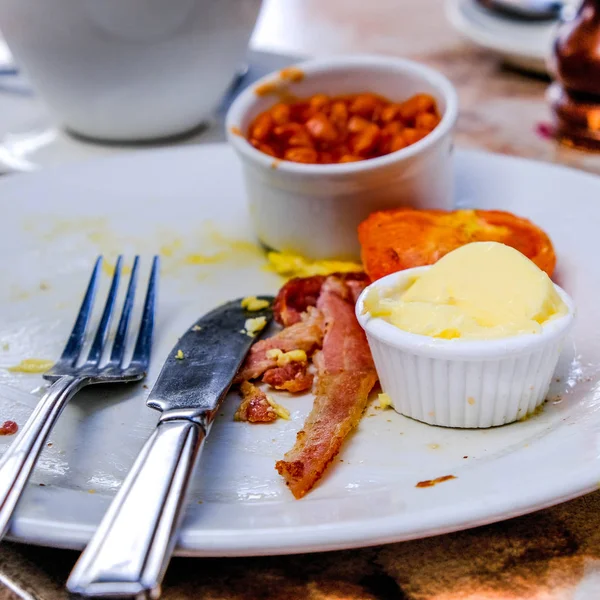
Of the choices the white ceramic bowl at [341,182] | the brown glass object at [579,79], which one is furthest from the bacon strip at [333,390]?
the brown glass object at [579,79]

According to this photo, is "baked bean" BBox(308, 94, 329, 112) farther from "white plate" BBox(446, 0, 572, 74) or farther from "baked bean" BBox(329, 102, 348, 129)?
"white plate" BBox(446, 0, 572, 74)

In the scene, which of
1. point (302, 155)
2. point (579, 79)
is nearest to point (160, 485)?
point (302, 155)

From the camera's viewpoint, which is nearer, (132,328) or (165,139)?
(132,328)

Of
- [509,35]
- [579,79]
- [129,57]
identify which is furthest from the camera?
[509,35]

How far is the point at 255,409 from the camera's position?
1.29 metres

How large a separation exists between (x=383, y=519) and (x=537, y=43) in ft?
7.72

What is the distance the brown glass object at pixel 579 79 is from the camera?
2256 millimetres

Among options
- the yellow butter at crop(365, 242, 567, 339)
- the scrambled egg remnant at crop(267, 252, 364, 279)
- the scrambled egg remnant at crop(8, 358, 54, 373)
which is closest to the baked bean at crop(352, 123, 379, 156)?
the scrambled egg remnant at crop(267, 252, 364, 279)

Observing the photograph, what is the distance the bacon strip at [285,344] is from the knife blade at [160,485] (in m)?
0.02

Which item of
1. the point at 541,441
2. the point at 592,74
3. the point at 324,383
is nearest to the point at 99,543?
the point at 324,383

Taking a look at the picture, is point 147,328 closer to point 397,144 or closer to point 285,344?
point 285,344

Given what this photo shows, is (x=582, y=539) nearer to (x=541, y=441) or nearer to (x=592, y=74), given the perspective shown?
(x=541, y=441)

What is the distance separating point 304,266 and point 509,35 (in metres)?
1.64

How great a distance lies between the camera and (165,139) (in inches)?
97.8
